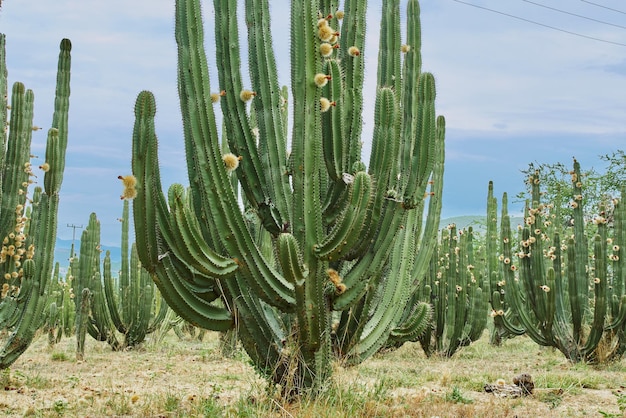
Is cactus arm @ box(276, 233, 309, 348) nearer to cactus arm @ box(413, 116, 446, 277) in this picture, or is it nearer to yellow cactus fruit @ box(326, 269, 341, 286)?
yellow cactus fruit @ box(326, 269, 341, 286)

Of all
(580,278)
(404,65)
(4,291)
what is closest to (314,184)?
(404,65)

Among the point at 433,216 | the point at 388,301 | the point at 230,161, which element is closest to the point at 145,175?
the point at 230,161

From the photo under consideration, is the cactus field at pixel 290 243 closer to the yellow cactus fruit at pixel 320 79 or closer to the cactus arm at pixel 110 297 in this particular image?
the yellow cactus fruit at pixel 320 79

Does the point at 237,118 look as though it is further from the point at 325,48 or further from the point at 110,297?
the point at 110,297

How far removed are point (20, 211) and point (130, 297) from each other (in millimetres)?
3633

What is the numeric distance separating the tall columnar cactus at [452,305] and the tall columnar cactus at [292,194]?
14.0ft

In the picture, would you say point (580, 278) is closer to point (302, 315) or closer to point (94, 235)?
point (302, 315)

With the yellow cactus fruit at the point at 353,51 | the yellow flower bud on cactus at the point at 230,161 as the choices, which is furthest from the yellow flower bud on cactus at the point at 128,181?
the yellow cactus fruit at the point at 353,51

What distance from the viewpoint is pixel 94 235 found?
10.9 meters

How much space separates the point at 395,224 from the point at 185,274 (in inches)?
68.3

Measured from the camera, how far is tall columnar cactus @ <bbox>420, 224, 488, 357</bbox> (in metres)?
10.5

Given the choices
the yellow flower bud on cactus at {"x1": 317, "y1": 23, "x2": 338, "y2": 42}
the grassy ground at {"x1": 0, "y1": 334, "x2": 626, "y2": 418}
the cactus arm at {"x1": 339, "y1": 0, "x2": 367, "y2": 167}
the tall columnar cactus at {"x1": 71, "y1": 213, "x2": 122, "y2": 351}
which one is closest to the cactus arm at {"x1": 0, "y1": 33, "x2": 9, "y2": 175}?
the grassy ground at {"x1": 0, "y1": 334, "x2": 626, "y2": 418}

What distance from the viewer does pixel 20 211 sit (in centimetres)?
842

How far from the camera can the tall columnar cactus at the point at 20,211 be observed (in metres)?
7.64
